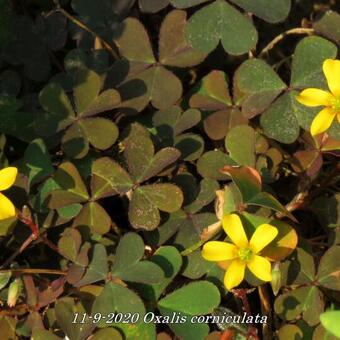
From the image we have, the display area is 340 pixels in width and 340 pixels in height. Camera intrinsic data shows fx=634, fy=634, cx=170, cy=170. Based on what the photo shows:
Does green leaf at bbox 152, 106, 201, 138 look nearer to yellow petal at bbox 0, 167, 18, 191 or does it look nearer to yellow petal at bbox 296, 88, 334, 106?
yellow petal at bbox 296, 88, 334, 106

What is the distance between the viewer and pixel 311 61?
1.77 meters

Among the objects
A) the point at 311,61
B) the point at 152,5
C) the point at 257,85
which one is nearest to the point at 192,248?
the point at 257,85

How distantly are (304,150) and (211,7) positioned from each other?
50cm

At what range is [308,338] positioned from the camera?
1569 millimetres

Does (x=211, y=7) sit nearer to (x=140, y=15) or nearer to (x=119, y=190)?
(x=140, y=15)

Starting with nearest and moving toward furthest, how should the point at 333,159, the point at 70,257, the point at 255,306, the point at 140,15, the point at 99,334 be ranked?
the point at 99,334
the point at 70,257
the point at 255,306
the point at 333,159
the point at 140,15

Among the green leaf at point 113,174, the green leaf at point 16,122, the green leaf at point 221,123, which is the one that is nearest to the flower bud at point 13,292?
the green leaf at point 113,174

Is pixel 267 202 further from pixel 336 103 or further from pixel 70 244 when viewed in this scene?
pixel 70 244

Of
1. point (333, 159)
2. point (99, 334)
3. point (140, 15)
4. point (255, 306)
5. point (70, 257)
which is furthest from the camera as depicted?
point (140, 15)

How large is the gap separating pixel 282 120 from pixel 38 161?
685 millimetres

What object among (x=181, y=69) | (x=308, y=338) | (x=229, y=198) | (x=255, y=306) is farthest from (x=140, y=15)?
(x=308, y=338)

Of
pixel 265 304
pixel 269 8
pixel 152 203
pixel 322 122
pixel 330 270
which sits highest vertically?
pixel 269 8

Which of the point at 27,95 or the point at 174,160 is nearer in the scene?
the point at 174,160

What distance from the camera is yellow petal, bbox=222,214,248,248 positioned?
1451mm
